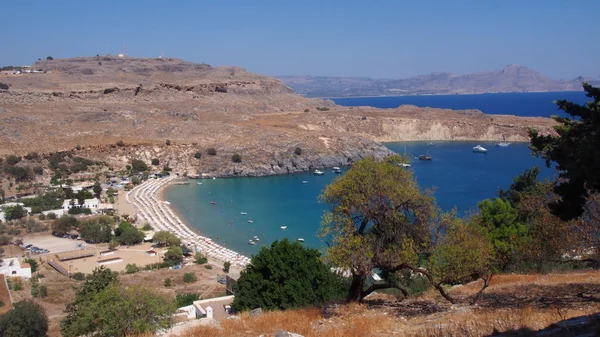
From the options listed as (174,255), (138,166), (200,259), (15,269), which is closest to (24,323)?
(15,269)

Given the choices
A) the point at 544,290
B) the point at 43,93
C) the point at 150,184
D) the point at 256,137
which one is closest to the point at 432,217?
the point at 544,290

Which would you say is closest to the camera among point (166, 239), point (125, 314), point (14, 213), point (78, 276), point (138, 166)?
point (125, 314)

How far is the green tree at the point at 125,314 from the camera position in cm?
1370

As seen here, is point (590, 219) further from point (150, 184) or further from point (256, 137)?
point (256, 137)

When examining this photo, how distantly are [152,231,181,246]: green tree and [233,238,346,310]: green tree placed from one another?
2166 centimetres

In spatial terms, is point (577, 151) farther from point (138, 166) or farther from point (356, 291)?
point (138, 166)

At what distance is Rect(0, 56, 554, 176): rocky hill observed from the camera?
238 ft

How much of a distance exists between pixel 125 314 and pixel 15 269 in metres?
21.8

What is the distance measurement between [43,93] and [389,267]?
9820cm

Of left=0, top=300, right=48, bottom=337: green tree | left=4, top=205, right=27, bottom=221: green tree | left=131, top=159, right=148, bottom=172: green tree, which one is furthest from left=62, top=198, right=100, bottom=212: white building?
left=0, top=300, right=48, bottom=337: green tree

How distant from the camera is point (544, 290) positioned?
1306 cm

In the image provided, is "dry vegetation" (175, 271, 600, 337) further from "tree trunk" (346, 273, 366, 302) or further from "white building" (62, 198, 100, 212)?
"white building" (62, 198, 100, 212)

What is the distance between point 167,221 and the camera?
46.7 m

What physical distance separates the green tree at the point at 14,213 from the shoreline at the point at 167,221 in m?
9.93
